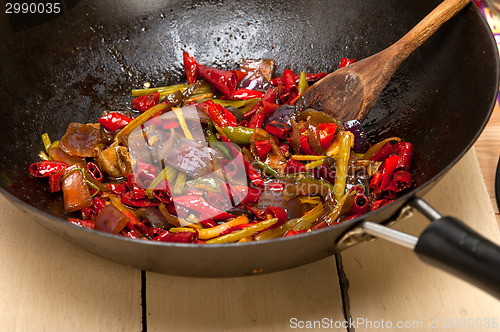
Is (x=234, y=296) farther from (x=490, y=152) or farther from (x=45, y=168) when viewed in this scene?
(x=490, y=152)

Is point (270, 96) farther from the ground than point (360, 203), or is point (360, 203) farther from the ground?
point (270, 96)

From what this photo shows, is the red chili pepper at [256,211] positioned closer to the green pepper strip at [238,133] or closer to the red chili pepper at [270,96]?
the green pepper strip at [238,133]

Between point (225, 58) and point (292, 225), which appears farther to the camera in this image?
point (225, 58)

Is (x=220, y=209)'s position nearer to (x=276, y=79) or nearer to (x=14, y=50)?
(x=276, y=79)

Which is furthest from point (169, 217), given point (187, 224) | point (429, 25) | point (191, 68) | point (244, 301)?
point (429, 25)

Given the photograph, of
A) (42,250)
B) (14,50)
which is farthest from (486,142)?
(14,50)

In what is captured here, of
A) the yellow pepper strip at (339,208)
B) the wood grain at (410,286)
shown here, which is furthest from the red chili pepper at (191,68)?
the wood grain at (410,286)

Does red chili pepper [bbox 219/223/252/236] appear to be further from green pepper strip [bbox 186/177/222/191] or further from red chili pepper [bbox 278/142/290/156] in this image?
red chili pepper [bbox 278/142/290/156]

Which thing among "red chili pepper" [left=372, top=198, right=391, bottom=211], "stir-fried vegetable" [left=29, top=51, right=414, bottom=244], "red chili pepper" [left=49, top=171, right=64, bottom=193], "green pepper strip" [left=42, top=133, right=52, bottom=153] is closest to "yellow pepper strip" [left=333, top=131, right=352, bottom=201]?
"stir-fried vegetable" [left=29, top=51, right=414, bottom=244]
